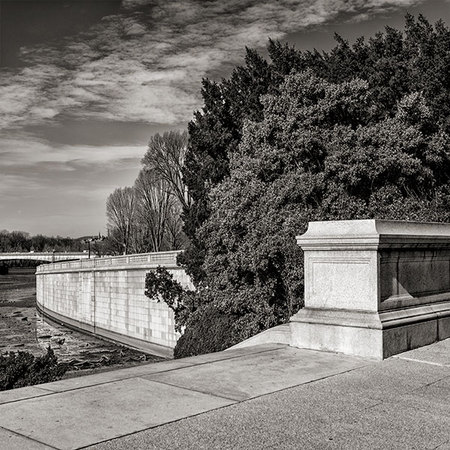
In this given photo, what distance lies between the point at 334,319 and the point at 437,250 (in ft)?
6.01

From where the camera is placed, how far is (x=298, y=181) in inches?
694

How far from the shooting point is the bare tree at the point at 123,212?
60438mm

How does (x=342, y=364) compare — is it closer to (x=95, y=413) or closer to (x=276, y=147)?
(x=95, y=413)

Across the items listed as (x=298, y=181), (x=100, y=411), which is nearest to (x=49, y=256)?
(x=298, y=181)

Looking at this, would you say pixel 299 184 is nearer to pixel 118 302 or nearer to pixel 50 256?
pixel 118 302

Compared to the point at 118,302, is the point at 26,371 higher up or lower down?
higher up

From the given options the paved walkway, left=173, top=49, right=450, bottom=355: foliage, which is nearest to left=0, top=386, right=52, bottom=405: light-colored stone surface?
the paved walkway

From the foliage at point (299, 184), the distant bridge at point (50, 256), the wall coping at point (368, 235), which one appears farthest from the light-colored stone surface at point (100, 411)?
the distant bridge at point (50, 256)

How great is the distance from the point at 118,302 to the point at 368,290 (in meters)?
31.7

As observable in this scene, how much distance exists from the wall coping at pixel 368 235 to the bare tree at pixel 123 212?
53.6 meters

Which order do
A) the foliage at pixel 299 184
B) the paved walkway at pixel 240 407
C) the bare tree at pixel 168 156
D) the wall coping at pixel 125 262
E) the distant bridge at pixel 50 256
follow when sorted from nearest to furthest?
the paved walkway at pixel 240 407
the foliage at pixel 299 184
the wall coping at pixel 125 262
the bare tree at pixel 168 156
the distant bridge at pixel 50 256

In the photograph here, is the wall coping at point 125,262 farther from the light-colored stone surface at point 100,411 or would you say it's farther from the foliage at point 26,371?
the light-colored stone surface at point 100,411

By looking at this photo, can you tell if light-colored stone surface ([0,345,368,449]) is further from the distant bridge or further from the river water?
the distant bridge

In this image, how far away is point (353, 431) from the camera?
3793mm
